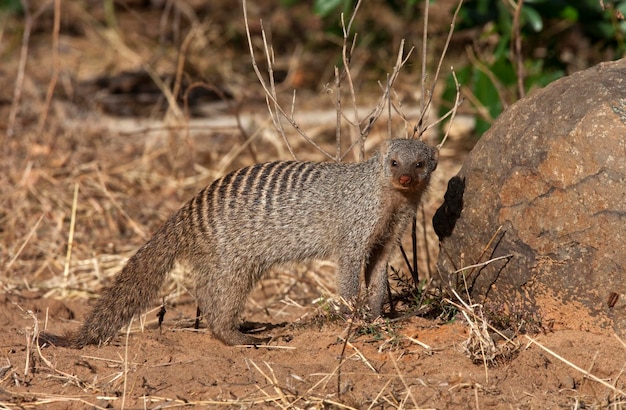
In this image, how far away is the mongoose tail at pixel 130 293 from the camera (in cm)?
329

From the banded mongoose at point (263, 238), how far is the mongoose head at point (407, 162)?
0.04 metres

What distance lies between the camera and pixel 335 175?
349 centimetres

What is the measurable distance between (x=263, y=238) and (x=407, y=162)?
0.70m

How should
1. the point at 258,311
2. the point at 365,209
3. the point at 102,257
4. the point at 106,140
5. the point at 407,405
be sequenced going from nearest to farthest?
the point at 407,405 → the point at 365,209 → the point at 258,311 → the point at 102,257 → the point at 106,140

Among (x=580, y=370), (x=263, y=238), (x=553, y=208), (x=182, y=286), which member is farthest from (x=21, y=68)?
(x=580, y=370)

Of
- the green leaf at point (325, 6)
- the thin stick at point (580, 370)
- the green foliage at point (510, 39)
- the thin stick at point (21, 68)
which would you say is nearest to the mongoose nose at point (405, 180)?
the thin stick at point (580, 370)

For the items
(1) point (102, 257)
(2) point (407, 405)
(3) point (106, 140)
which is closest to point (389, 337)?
(2) point (407, 405)

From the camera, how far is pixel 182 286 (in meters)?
4.27

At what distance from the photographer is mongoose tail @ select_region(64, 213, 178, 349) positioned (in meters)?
3.29

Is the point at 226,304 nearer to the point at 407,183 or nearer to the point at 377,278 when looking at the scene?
the point at 377,278

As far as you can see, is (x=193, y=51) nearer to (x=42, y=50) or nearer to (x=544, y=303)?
(x=42, y=50)

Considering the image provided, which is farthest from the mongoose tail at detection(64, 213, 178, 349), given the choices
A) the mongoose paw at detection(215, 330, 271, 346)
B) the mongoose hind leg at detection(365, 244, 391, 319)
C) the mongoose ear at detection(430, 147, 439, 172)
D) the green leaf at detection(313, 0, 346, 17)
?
the green leaf at detection(313, 0, 346, 17)

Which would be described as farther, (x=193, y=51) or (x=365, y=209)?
(x=193, y=51)

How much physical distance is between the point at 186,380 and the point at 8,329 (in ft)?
3.69
